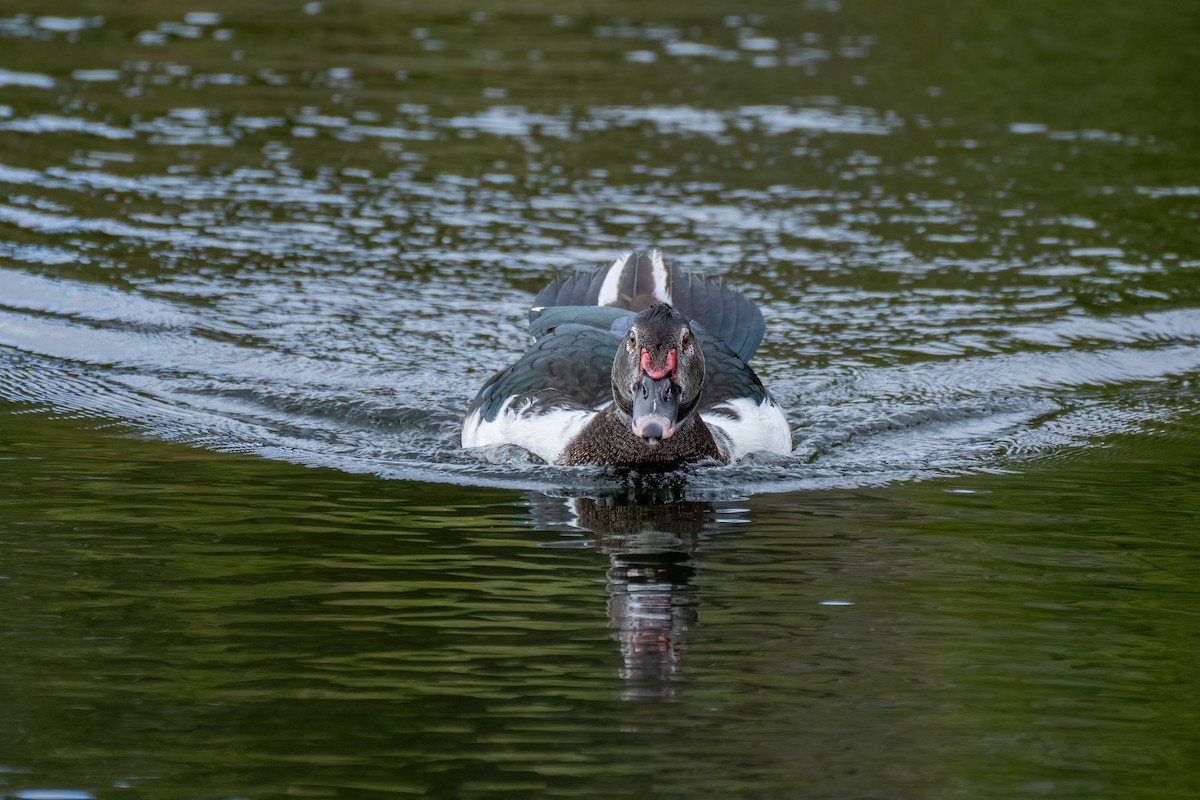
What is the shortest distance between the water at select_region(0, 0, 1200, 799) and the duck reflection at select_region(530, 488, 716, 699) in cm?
3

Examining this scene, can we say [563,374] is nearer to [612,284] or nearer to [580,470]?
[580,470]

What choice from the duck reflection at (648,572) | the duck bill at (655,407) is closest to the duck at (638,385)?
the duck bill at (655,407)

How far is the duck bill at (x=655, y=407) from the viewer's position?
9.50 metres

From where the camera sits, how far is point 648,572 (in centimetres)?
837

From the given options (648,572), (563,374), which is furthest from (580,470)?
(648,572)

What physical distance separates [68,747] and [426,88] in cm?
1531

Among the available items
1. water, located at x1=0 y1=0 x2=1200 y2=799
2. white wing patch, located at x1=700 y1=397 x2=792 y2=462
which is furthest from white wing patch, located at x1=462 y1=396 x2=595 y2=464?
white wing patch, located at x1=700 y1=397 x2=792 y2=462

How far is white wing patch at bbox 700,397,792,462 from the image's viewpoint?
10.4 m

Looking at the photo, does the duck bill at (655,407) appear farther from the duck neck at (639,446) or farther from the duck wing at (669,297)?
the duck wing at (669,297)

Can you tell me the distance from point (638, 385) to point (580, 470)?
0.75 meters

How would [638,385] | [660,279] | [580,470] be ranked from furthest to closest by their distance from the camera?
[660,279]
[580,470]
[638,385]

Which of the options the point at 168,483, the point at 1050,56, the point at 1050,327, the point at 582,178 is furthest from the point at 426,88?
the point at 168,483

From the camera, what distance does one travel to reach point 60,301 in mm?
13523

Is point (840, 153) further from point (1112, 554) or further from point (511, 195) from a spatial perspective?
point (1112, 554)
